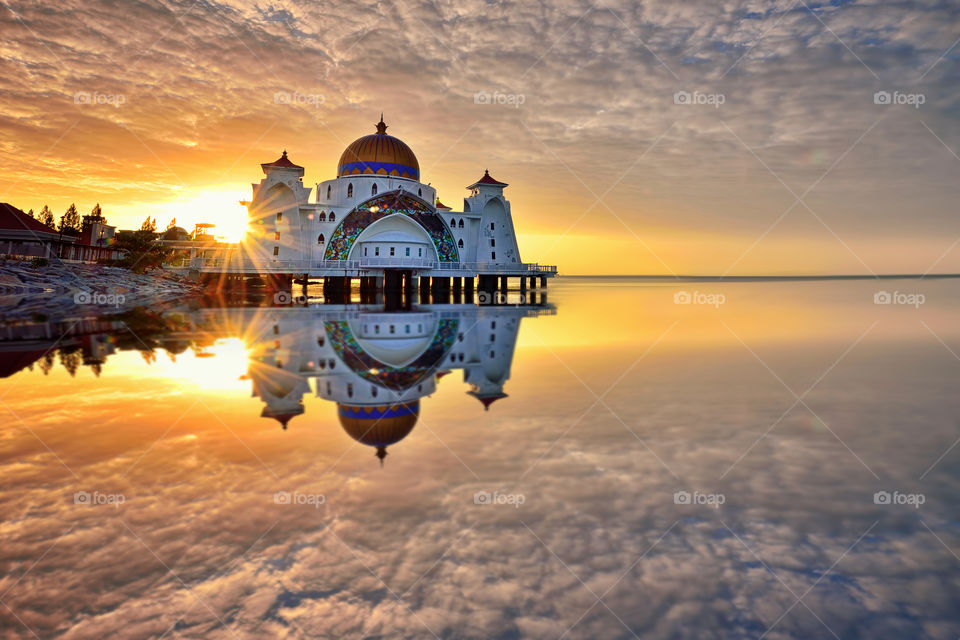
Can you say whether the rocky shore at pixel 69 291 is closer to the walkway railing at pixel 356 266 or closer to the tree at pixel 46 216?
the walkway railing at pixel 356 266

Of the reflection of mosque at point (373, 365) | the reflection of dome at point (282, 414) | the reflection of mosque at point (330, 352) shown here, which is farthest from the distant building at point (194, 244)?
the reflection of dome at point (282, 414)

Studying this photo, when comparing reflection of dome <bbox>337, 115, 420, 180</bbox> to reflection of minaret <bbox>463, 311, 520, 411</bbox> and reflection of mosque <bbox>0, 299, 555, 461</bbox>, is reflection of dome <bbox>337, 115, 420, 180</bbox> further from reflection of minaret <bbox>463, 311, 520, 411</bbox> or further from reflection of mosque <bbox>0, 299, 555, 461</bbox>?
reflection of minaret <bbox>463, 311, 520, 411</bbox>

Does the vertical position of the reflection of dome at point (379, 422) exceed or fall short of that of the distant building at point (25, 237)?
it falls short

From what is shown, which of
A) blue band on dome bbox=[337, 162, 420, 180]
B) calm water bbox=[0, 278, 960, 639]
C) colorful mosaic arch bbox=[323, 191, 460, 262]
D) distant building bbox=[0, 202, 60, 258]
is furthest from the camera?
blue band on dome bbox=[337, 162, 420, 180]

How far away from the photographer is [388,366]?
12422 mm

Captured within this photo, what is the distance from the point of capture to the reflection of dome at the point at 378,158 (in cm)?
4846

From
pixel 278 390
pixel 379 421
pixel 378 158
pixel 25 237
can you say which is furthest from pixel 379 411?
pixel 25 237

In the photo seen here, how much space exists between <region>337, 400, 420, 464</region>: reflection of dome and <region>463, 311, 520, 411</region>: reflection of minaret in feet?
4.75

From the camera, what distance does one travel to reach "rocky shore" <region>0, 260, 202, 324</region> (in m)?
24.4

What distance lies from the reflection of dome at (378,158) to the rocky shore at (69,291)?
17.6 metres

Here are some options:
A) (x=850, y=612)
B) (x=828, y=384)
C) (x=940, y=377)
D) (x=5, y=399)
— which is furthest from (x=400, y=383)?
(x=940, y=377)

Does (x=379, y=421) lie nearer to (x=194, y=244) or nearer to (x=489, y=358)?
(x=489, y=358)

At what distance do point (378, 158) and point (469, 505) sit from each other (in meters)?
47.6

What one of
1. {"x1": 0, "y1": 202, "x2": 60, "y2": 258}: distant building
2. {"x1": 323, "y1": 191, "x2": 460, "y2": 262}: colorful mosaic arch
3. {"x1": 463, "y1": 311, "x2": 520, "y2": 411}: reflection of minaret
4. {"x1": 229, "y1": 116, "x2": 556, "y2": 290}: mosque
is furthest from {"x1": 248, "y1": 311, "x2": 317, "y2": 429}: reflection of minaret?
{"x1": 0, "y1": 202, "x2": 60, "y2": 258}: distant building
